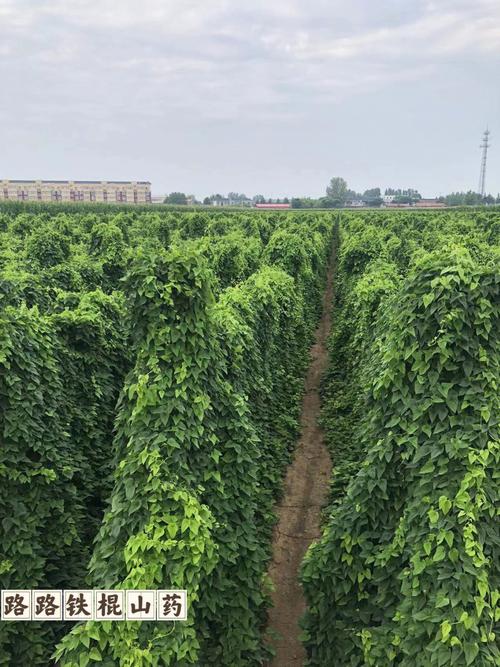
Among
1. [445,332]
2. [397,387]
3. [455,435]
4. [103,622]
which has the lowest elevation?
[103,622]

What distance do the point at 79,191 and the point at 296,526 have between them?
5446 inches

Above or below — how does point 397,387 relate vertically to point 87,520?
above

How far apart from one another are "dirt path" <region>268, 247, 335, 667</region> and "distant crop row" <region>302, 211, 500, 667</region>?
1.00 m

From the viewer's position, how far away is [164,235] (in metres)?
34.3

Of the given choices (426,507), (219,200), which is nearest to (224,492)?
(426,507)

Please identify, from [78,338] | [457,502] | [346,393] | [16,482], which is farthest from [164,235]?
[457,502]

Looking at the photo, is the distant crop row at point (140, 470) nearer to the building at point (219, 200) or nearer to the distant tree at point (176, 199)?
the distant tree at point (176, 199)

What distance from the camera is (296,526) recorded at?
30.7ft

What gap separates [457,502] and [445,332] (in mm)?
1611

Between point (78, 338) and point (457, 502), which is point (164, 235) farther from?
point (457, 502)

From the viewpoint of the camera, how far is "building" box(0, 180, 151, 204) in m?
126

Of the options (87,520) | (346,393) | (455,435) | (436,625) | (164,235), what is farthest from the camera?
(164,235)

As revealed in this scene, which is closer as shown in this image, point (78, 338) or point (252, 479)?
point (252, 479)

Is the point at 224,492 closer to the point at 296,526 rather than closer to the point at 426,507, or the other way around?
the point at 426,507
